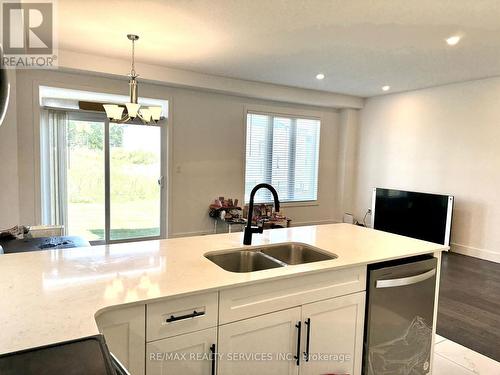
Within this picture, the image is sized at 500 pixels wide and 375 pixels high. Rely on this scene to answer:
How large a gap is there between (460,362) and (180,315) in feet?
7.45

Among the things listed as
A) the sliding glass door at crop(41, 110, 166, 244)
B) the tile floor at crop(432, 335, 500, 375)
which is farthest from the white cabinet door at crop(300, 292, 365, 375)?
the sliding glass door at crop(41, 110, 166, 244)

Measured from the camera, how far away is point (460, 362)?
2416 millimetres

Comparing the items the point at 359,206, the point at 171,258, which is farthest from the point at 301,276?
the point at 359,206

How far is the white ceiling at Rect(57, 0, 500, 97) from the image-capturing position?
2.79 meters

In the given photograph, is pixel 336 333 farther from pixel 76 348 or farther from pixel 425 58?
pixel 425 58

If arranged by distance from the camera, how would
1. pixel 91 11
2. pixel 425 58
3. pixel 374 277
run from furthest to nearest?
pixel 425 58, pixel 91 11, pixel 374 277

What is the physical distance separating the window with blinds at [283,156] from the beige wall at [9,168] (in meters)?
3.53

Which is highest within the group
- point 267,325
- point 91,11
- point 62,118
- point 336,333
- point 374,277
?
point 91,11

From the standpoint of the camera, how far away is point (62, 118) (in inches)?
192

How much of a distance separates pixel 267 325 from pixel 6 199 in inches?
147

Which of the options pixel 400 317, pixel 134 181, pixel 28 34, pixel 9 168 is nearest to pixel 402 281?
pixel 400 317

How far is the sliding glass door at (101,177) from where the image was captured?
487cm

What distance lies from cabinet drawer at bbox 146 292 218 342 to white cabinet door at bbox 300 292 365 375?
0.53 m

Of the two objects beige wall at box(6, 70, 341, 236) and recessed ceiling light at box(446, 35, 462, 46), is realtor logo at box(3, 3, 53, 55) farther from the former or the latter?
recessed ceiling light at box(446, 35, 462, 46)
